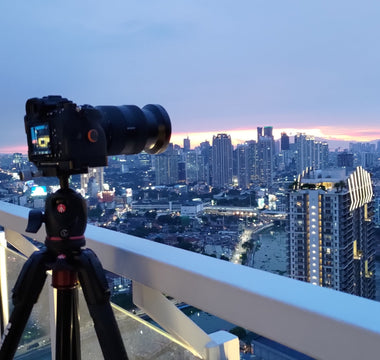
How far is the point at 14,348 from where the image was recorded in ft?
2.38

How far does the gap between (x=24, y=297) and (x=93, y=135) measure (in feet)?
0.91

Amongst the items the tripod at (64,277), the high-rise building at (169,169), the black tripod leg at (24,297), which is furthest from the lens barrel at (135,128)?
the high-rise building at (169,169)

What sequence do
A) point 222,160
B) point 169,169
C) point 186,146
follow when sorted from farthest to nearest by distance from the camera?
1. point 222,160
2. point 186,146
3. point 169,169

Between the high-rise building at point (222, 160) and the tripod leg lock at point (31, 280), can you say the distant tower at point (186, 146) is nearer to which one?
the high-rise building at point (222, 160)

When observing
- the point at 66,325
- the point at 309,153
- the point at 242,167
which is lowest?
the point at 242,167

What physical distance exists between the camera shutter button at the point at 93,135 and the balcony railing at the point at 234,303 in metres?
0.18

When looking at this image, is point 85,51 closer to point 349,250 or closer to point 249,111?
point 349,250

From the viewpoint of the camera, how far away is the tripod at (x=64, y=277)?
25.8 inches

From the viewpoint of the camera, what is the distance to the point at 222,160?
1082cm

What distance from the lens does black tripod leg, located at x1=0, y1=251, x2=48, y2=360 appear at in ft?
2.30

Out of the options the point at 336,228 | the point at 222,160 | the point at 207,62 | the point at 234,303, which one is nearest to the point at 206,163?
the point at 222,160

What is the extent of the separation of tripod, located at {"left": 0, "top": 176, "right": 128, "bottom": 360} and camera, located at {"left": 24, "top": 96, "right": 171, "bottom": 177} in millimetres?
64

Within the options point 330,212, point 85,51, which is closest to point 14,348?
point 85,51

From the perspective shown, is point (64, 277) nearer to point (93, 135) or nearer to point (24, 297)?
point (24, 297)
